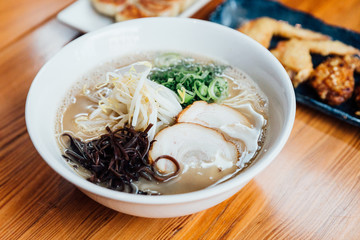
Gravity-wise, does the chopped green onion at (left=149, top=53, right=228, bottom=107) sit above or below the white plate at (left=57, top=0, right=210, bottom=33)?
above

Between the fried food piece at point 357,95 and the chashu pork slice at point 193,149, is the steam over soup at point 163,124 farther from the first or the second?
the fried food piece at point 357,95

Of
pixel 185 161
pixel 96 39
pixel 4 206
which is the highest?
pixel 96 39

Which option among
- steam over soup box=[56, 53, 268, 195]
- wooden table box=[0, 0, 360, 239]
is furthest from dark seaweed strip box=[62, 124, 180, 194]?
wooden table box=[0, 0, 360, 239]

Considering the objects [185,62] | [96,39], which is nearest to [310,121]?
[185,62]

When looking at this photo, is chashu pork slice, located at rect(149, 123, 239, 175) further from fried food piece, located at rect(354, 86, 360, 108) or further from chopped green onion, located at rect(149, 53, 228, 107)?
fried food piece, located at rect(354, 86, 360, 108)

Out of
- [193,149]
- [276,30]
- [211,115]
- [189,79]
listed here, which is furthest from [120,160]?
[276,30]

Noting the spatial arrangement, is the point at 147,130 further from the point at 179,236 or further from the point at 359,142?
the point at 359,142

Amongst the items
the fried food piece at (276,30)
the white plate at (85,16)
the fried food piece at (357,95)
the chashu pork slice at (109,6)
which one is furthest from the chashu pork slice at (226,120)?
the chashu pork slice at (109,6)
